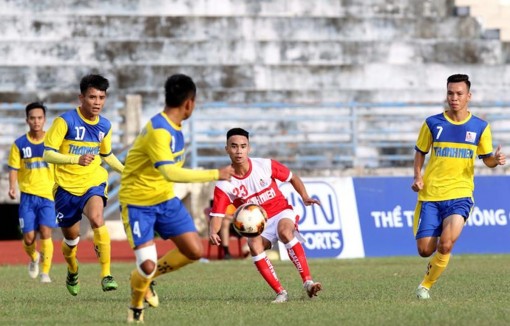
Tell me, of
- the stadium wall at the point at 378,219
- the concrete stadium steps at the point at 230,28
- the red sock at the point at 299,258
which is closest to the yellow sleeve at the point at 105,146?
the red sock at the point at 299,258

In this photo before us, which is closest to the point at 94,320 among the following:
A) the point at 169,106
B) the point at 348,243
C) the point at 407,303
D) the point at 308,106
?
the point at 169,106

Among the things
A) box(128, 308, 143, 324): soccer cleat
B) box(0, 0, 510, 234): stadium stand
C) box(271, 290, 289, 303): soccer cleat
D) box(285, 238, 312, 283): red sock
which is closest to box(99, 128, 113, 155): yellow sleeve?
box(285, 238, 312, 283): red sock

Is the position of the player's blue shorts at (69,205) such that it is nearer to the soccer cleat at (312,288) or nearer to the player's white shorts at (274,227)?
the player's white shorts at (274,227)

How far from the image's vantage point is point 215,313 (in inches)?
454

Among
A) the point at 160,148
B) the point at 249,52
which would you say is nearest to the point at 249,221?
the point at 160,148

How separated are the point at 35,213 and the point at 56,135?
4.45 meters

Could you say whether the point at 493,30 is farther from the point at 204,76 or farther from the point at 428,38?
the point at 204,76

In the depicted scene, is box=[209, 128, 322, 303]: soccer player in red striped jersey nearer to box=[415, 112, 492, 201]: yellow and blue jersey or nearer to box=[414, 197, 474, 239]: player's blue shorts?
box=[414, 197, 474, 239]: player's blue shorts

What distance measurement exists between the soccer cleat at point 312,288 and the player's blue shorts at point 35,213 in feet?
19.4

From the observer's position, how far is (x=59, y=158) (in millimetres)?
13516

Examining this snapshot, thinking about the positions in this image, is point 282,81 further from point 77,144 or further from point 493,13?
point 77,144

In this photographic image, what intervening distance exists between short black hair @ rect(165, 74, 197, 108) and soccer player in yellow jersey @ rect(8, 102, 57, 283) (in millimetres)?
7496

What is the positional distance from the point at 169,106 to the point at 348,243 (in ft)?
39.6

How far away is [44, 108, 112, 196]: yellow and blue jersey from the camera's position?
1398 cm
